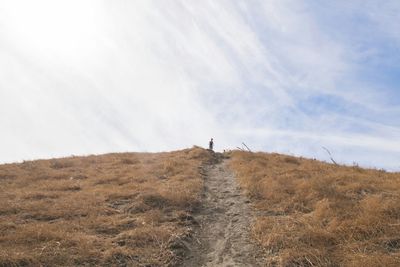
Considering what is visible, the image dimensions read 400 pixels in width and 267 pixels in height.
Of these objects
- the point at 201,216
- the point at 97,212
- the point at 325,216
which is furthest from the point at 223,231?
the point at 97,212

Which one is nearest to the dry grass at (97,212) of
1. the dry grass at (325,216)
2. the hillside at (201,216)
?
the hillside at (201,216)

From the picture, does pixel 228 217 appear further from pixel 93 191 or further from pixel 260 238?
pixel 93 191

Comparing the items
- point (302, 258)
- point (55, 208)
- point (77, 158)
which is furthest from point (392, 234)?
point (77, 158)

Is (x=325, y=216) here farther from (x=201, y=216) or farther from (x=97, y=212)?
(x=97, y=212)

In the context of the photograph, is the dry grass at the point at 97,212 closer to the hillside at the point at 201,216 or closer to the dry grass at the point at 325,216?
the hillside at the point at 201,216

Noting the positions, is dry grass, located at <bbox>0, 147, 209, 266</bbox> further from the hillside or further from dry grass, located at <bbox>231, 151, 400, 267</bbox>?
dry grass, located at <bbox>231, 151, 400, 267</bbox>

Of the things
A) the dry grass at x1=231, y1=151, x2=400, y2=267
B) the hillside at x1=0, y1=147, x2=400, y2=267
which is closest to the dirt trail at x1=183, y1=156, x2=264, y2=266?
the hillside at x1=0, y1=147, x2=400, y2=267

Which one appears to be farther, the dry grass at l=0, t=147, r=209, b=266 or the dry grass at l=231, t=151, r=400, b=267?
the dry grass at l=0, t=147, r=209, b=266

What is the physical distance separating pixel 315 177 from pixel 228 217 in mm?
5346

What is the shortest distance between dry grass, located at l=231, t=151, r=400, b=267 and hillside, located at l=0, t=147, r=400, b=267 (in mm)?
36

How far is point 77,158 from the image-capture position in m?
27.7

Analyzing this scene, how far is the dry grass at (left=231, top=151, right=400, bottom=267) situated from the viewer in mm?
11312

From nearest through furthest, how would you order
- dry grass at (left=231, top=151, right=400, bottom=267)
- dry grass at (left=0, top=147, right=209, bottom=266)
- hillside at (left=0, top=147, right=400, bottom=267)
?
dry grass at (left=231, top=151, right=400, bottom=267)
hillside at (left=0, top=147, right=400, bottom=267)
dry grass at (left=0, top=147, right=209, bottom=266)

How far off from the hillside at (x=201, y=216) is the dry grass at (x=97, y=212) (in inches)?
1.4
